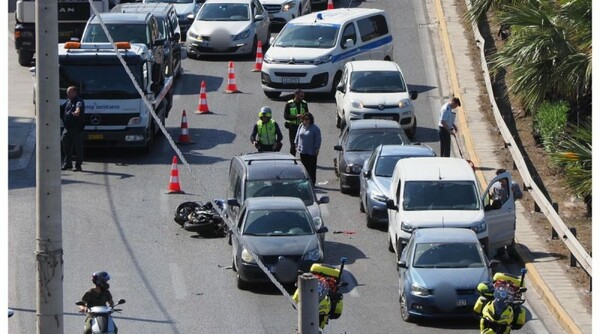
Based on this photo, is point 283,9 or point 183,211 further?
point 283,9

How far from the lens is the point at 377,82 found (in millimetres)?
31781

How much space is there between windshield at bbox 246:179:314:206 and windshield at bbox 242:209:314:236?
5.58ft

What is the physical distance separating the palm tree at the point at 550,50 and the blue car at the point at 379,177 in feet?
7.43

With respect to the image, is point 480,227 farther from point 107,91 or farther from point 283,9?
point 283,9

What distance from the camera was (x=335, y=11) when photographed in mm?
37438

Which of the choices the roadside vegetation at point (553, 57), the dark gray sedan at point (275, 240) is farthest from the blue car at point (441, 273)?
the roadside vegetation at point (553, 57)

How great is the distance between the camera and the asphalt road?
66.1 ft

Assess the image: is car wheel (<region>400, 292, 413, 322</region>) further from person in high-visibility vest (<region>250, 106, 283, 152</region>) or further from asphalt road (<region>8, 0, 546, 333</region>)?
person in high-visibility vest (<region>250, 106, 283, 152</region>)

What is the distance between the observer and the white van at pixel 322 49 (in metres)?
34.2

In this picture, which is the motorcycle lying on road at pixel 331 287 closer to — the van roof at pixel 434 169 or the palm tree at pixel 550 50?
the van roof at pixel 434 169

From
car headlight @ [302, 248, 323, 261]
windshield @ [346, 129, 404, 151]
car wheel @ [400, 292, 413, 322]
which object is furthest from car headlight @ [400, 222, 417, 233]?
windshield @ [346, 129, 404, 151]

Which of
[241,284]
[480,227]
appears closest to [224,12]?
[480,227]

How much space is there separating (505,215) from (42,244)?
44.3 feet

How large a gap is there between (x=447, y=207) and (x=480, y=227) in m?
0.79
